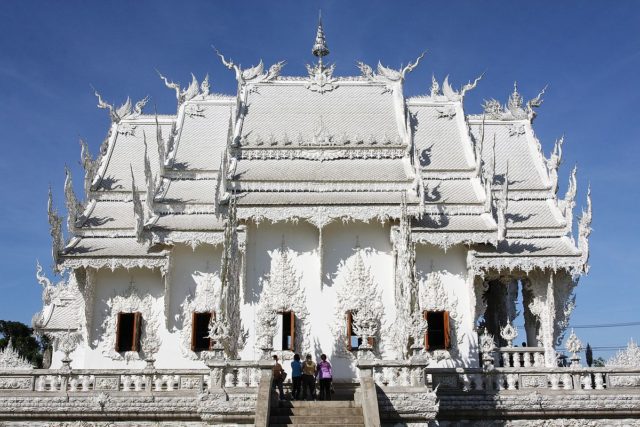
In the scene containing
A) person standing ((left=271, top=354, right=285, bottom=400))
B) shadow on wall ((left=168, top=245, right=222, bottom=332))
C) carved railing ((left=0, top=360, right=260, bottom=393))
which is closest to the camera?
person standing ((left=271, top=354, right=285, bottom=400))

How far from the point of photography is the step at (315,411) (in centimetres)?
1366

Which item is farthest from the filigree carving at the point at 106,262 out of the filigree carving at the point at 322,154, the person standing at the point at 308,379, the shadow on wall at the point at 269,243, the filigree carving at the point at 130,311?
the person standing at the point at 308,379

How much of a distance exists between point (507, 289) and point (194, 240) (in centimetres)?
917

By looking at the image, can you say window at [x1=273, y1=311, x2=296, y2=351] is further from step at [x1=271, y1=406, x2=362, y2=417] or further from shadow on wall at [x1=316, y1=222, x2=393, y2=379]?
step at [x1=271, y1=406, x2=362, y2=417]

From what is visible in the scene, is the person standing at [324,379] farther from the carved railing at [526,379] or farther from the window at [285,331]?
the window at [285,331]

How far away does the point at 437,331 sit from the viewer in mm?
18828

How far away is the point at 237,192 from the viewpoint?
19.4m

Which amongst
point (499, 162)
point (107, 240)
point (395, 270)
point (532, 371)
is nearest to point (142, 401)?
point (107, 240)

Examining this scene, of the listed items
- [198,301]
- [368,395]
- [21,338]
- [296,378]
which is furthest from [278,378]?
[21,338]

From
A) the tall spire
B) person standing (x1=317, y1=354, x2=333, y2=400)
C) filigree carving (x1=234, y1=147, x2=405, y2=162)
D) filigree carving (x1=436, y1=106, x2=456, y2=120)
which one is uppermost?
the tall spire

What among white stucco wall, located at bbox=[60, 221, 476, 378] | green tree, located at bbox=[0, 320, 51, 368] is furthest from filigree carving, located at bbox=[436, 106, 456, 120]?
green tree, located at bbox=[0, 320, 51, 368]

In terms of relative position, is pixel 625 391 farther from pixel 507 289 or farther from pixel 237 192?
pixel 237 192

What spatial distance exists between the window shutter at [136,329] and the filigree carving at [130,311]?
0.29 ft

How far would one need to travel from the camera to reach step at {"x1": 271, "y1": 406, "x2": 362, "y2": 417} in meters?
13.7
